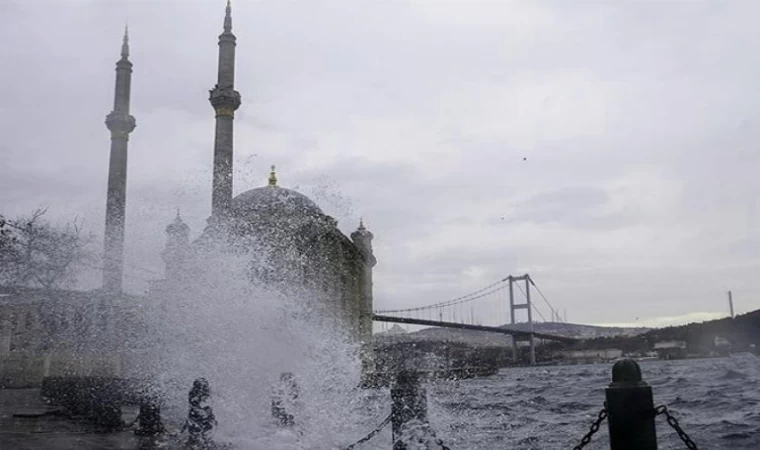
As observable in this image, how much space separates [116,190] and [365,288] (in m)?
10.4

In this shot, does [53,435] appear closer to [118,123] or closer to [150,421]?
[150,421]

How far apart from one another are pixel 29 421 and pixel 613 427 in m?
6.81

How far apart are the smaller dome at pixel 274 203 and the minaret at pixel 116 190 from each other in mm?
4584

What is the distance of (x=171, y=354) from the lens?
1345cm

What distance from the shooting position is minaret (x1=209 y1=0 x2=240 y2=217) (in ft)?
71.8

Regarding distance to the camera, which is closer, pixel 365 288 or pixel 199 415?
pixel 199 415

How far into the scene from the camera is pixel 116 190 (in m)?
26.1

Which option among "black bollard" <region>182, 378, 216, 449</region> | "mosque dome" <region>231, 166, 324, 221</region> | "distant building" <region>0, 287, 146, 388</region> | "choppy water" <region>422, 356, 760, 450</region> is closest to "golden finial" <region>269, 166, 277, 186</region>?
"mosque dome" <region>231, 166, 324, 221</region>

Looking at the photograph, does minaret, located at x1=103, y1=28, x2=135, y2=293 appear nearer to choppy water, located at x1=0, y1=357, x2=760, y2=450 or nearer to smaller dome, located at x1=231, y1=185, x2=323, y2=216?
smaller dome, located at x1=231, y1=185, x2=323, y2=216

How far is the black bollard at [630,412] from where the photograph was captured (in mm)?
3420

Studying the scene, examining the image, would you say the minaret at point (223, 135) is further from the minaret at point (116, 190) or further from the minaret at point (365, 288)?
the minaret at point (365, 288)

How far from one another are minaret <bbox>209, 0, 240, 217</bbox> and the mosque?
31 millimetres

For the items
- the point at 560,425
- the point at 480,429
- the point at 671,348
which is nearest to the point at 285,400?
the point at 480,429

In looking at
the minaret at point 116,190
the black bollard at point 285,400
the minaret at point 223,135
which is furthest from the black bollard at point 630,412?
the minaret at point 116,190
